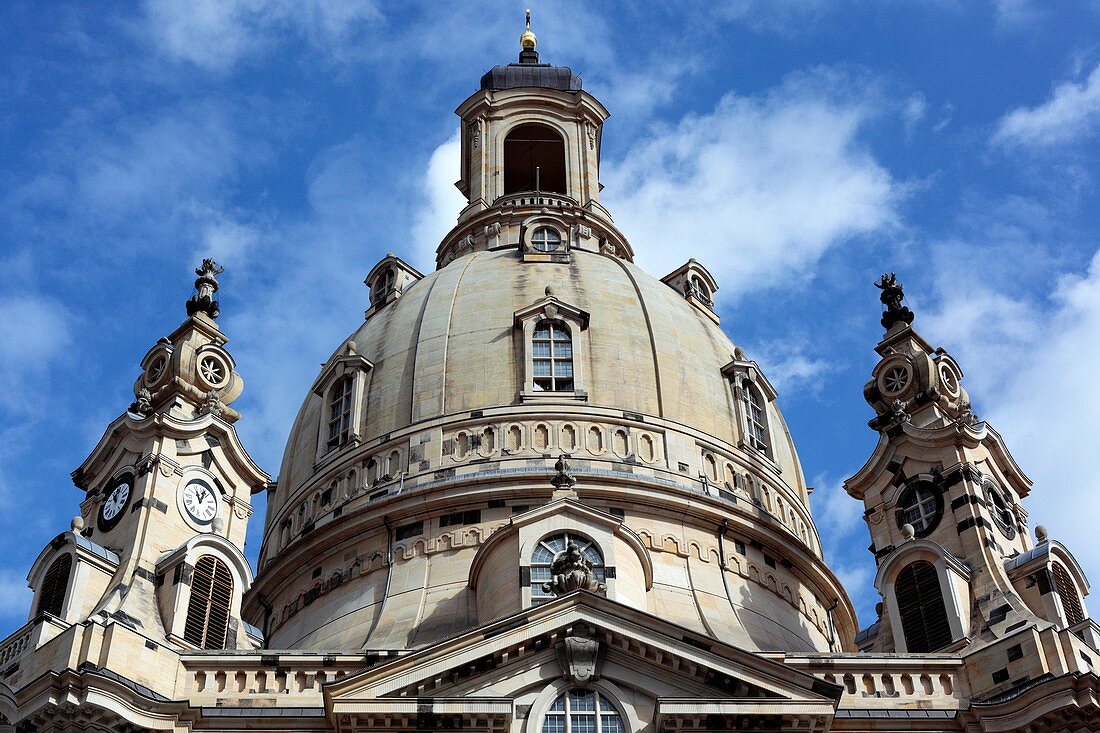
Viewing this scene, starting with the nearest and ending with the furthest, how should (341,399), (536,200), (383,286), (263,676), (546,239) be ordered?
(263,676), (341,399), (546,239), (383,286), (536,200)

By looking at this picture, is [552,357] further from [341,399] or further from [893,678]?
[893,678]

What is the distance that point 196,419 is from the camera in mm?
44469

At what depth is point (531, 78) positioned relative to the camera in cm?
7112

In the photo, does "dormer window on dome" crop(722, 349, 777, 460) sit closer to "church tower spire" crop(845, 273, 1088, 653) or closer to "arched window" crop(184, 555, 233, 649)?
"church tower spire" crop(845, 273, 1088, 653)

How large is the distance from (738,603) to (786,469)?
8607mm

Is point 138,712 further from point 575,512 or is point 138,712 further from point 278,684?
point 575,512

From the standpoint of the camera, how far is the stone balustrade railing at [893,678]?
37.0 m

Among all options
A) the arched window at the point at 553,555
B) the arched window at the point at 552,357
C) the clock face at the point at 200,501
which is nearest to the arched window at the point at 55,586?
the clock face at the point at 200,501

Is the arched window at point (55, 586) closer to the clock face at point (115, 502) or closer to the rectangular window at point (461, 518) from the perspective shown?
the clock face at point (115, 502)

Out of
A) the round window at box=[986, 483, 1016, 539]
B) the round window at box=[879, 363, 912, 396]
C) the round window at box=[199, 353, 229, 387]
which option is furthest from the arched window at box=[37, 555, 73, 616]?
the round window at box=[986, 483, 1016, 539]

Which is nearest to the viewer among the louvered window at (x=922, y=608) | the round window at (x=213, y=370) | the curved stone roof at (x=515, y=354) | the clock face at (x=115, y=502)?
the louvered window at (x=922, y=608)

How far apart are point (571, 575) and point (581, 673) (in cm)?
287

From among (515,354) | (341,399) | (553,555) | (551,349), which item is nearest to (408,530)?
(553,555)

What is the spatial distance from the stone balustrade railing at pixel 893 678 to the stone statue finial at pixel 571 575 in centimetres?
497
